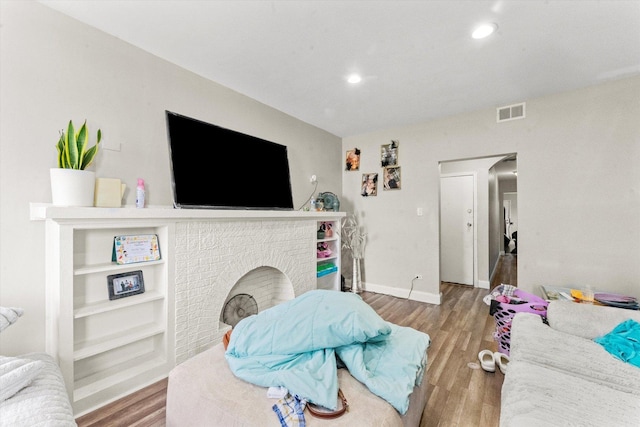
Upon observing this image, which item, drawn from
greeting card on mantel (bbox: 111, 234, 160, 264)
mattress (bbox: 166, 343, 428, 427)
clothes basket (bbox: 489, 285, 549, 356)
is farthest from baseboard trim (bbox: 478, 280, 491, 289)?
greeting card on mantel (bbox: 111, 234, 160, 264)

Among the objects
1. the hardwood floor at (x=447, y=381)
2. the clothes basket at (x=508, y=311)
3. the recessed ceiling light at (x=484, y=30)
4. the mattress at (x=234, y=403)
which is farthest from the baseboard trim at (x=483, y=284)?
the recessed ceiling light at (x=484, y=30)

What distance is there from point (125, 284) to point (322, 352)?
4.86 feet

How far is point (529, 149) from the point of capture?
2820 millimetres

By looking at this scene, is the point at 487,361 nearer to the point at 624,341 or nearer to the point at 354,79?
the point at 624,341

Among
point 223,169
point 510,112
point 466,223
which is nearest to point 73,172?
point 223,169

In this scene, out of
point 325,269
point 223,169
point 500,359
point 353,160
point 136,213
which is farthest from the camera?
point 353,160

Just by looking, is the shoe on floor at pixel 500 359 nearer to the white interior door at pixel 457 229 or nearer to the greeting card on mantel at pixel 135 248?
the white interior door at pixel 457 229

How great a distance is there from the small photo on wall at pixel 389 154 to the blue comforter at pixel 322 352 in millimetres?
2728

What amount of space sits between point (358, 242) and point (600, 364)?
2783 millimetres

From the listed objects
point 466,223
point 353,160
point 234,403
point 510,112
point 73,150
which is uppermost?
point 510,112

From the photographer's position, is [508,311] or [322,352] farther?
[508,311]

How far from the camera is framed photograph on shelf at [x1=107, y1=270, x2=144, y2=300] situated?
1.76 meters

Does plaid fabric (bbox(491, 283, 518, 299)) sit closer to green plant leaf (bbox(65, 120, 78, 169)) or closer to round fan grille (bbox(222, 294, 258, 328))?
round fan grille (bbox(222, 294, 258, 328))

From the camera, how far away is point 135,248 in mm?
1827
